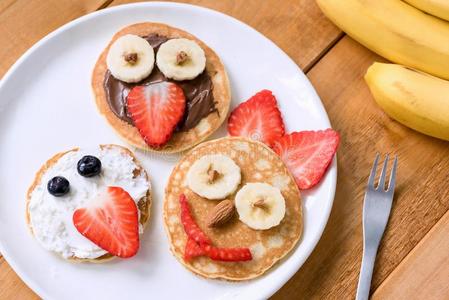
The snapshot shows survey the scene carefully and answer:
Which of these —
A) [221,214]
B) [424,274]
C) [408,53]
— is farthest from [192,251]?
[408,53]

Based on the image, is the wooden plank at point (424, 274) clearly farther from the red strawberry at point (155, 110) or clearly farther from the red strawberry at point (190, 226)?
the red strawberry at point (155, 110)

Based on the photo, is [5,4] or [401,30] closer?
[401,30]

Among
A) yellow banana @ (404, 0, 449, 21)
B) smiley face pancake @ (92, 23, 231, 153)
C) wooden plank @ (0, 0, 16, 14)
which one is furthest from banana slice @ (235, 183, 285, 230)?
wooden plank @ (0, 0, 16, 14)

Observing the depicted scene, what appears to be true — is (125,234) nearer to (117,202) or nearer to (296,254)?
(117,202)

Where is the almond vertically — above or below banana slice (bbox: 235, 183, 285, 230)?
below

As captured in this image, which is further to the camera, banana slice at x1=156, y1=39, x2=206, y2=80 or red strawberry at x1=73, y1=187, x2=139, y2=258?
banana slice at x1=156, y1=39, x2=206, y2=80

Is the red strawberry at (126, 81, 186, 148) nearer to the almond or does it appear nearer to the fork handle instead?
the almond

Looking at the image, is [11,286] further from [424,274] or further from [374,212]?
[424,274]
